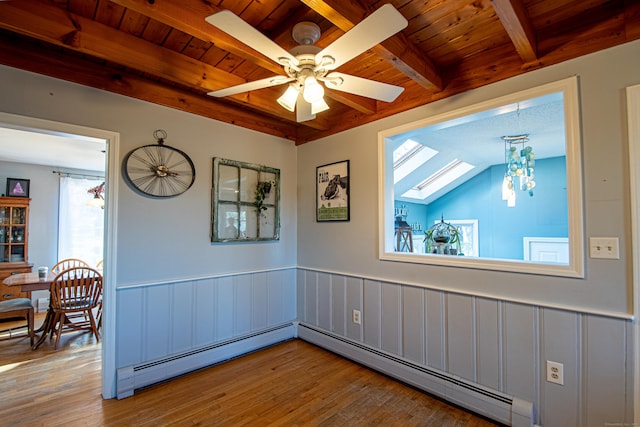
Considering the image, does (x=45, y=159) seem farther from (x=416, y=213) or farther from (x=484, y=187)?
(x=484, y=187)

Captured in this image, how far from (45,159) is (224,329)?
13.7 ft

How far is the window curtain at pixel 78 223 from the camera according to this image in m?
4.96

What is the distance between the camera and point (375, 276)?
8.86 ft

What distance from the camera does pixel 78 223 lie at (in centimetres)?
511

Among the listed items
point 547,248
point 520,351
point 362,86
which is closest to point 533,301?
point 520,351

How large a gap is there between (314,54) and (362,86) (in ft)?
1.07

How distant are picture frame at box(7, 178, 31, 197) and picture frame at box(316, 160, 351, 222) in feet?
Result: 15.9

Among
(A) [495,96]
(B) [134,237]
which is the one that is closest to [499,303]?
(A) [495,96]

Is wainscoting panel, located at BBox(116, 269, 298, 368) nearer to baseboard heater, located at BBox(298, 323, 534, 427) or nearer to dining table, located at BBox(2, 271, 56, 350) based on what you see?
baseboard heater, located at BBox(298, 323, 534, 427)

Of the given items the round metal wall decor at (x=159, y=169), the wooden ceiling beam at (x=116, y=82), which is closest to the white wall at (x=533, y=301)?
the wooden ceiling beam at (x=116, y=82)

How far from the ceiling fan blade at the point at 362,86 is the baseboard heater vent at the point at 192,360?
2.48m

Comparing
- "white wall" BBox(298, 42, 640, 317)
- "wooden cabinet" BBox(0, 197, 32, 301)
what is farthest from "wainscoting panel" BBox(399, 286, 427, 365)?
"wooden cabinet" BBox(0, 197, 32, 301)

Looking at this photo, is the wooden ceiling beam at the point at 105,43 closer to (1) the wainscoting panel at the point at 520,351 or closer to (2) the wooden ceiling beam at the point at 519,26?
(2) the wooden ceiling beam at the point at 519,26

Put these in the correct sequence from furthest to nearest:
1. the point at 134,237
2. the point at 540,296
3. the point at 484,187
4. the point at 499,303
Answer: the point at 484,187 → the point at 134,237 → the point at 499,303 → the point at 540,296
